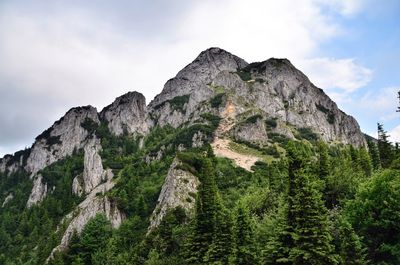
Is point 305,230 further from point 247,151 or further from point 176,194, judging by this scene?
point 247,151

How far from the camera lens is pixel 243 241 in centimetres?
5416

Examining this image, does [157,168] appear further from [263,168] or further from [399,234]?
[399,234]

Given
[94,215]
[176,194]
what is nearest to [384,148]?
[176,194]

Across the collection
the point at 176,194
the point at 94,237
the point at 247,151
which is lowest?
the point at 94,237

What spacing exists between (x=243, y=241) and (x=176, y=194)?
4949cm

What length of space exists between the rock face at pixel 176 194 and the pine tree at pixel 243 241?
41499 millimetres

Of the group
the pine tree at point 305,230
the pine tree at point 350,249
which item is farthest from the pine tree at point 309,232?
the pine tree at point 350,249

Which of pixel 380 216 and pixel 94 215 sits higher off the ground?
pixel 94 215

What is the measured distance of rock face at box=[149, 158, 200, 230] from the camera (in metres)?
98.9

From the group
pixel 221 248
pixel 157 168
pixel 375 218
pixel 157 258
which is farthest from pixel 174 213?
pixel 157 168

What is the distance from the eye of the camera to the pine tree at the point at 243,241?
53125 millimetres

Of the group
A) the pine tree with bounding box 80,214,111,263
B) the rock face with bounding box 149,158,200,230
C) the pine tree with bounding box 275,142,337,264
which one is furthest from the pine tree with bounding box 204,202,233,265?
the pine tree with bounding box 80,214,111,263

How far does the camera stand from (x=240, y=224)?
54.7 m

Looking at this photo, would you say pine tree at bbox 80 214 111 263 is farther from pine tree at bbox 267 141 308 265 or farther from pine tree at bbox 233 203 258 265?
pine tree at bbox 267 141 308 265
